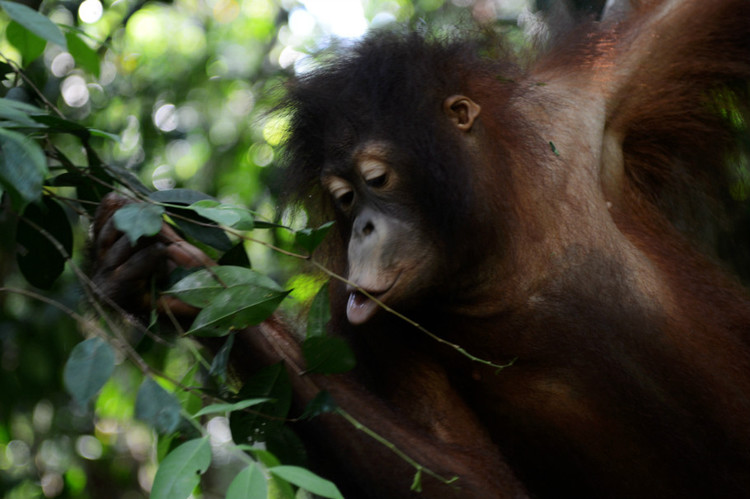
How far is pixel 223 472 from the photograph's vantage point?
22.7 ft

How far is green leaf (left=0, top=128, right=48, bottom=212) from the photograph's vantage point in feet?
5.37

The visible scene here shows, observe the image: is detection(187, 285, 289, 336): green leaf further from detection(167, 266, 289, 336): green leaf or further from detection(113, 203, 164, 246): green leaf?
detection(113, 203, 164, 246): green leaf

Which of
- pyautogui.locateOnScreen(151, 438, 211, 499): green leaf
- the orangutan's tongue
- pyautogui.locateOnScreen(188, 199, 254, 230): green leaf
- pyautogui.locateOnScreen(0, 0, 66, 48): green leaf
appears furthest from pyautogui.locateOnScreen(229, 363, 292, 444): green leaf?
pyautogui.locateOnScreen(0, 0, 66, 48): green leaf

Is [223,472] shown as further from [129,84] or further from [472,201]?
[472,201]

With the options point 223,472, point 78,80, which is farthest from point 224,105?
point 223,472

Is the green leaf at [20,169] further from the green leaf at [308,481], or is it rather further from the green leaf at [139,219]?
the green leaf at [308,481]

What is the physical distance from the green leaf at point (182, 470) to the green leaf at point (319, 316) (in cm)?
64

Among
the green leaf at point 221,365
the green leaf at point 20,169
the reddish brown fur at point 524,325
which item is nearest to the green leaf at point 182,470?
the green leaf at point 221,365

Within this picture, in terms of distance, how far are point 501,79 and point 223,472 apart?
194 inches

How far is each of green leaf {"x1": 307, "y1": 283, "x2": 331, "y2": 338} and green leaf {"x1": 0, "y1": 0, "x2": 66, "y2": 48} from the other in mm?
878

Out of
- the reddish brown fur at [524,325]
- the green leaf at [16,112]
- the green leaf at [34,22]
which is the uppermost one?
the green leaf at [34,22]

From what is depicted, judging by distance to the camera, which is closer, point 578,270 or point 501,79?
point 578,270

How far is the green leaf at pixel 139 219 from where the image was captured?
1.88m

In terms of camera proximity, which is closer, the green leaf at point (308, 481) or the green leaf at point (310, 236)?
the green leaf at point (308, 481)
